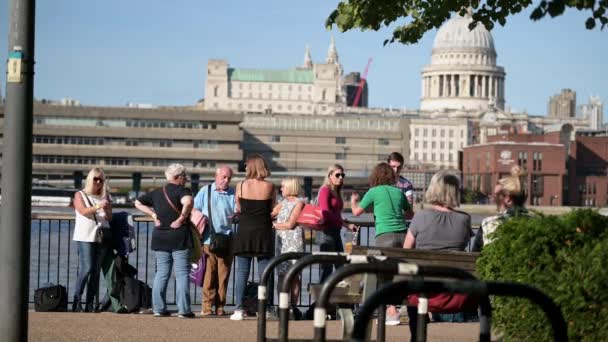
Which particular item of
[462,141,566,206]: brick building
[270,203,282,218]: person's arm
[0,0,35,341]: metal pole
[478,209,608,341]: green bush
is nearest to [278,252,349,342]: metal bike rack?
[478,209,608,341]: green bush

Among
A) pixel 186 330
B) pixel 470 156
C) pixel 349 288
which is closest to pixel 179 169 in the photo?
pixel 186 330

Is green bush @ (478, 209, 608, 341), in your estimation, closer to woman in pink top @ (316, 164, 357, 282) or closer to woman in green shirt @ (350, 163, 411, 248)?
woman in green shirt @ (350, 163, 411, 248)

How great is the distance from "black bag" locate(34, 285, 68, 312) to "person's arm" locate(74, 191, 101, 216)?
94cm

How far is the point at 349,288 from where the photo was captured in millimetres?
8445

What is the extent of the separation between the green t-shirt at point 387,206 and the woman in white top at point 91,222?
8.27 feet

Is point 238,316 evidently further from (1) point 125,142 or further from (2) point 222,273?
(1) point 125,142

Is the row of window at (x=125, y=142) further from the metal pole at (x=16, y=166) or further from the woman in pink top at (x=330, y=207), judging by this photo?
the metal pole at (x=16, y=166)

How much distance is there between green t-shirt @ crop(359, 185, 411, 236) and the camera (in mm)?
11297

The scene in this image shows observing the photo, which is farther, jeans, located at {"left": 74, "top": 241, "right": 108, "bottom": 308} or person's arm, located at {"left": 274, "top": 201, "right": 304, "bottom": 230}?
jeans, located at {"left": 74, "top": 241, "right": 108, "bottom": 308}

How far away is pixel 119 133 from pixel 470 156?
37.9 metres

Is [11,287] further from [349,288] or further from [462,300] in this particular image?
[462,300]

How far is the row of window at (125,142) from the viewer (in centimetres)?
14338

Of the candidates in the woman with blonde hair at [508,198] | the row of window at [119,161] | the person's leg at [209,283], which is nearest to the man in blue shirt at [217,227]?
the person's leg at [209,283]

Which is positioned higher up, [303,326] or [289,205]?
[289,205]
